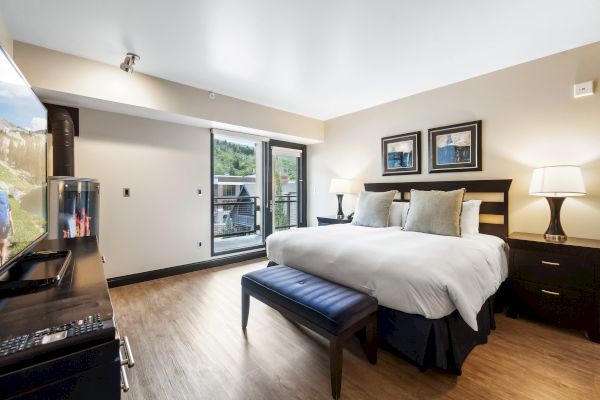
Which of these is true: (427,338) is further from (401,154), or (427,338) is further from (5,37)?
(5,37)

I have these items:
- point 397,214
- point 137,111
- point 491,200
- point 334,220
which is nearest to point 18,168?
point 137,111

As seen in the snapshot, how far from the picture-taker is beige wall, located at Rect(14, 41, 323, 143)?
2521mm

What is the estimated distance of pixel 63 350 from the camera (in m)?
0.64

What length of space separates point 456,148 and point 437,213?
111 centimetres

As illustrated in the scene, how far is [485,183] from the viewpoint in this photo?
10.3 feet

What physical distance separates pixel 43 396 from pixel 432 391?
1865mm

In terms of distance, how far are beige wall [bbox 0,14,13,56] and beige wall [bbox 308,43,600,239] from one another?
429cm

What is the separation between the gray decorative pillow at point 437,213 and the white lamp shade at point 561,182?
2.12ft

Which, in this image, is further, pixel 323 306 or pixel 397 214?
pixel 397 214

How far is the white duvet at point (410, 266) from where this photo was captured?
66.0 inches

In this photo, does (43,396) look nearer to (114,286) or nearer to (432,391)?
(432,391)

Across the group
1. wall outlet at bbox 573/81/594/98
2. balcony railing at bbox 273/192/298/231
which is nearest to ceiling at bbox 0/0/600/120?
wall outlet at bbox 573/81/594/98

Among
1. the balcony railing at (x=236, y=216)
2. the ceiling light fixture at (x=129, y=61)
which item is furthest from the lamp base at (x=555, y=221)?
the ceiling light fixture at (x=129, y=61)

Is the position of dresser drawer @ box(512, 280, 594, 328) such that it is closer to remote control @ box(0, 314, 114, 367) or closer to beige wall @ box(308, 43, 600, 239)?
beige wall @ box(308, 43, 600, 239)
